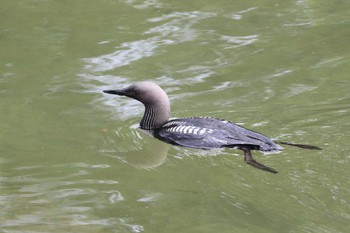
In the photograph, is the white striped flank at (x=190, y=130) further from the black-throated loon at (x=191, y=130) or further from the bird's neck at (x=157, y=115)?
the bird's neck at (x=157, y=115)

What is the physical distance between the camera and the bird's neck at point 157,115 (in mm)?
9805

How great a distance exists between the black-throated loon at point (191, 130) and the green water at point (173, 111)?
0.12m

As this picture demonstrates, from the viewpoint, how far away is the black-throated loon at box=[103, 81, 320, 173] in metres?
8.76

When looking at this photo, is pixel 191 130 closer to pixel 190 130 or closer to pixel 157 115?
pixel 190 130

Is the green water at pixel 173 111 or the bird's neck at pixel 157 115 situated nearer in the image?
the green water at pixel 173 111

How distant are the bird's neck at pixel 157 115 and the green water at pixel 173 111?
259 mm

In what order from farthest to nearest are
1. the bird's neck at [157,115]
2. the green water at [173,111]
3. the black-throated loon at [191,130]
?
the bird's neck at [157,115] < the black-throated loon at [191,130] < the green water at [173,111]

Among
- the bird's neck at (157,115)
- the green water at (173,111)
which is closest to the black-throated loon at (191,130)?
the bird's neck at (157,115)

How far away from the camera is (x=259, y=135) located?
8.88 metres

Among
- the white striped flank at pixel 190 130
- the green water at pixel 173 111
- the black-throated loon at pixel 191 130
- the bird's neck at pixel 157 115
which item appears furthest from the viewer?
the bird's neck at pixel 157 115

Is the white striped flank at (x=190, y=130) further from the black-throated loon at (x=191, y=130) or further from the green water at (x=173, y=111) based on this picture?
the green water at (x=173, y=111)

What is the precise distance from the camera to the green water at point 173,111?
755 cm

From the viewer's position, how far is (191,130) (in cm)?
922

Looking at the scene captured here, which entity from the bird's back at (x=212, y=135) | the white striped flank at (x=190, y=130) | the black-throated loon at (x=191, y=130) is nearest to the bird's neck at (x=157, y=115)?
the black-throated loon at (x=191, y=130)
